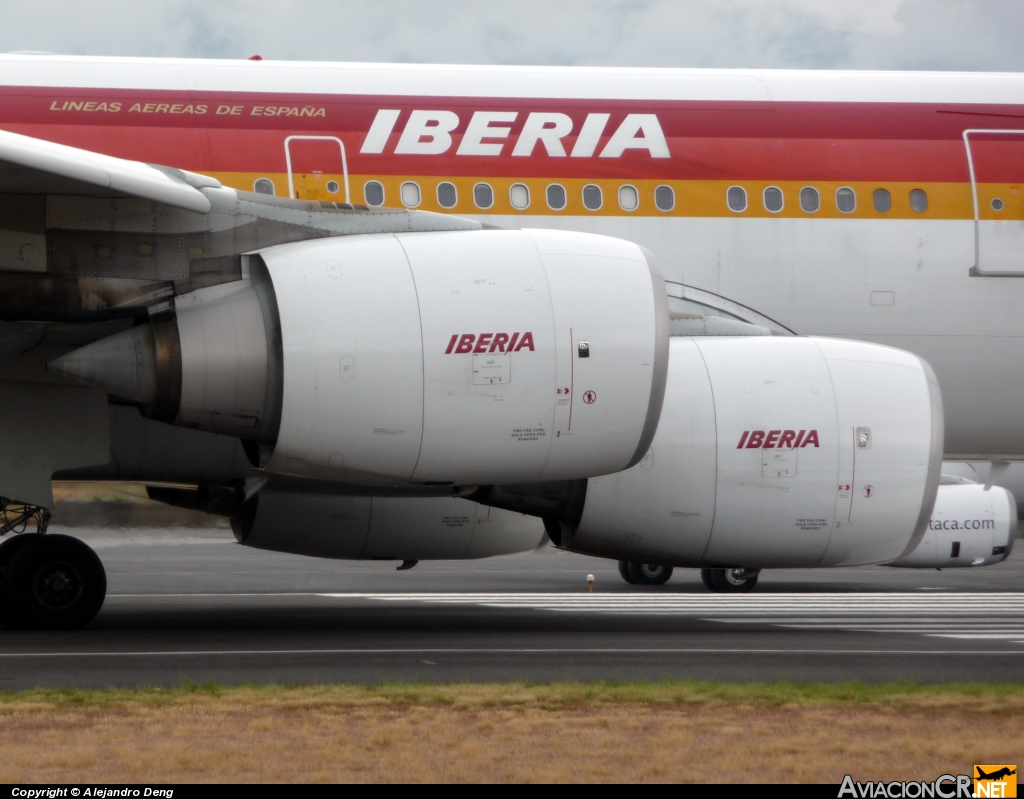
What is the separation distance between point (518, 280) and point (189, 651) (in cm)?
368

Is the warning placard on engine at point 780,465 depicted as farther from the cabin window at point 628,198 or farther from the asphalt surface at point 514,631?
the cabin window at point 628,198

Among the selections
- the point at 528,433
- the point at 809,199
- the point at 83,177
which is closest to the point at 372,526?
the point at 528,433

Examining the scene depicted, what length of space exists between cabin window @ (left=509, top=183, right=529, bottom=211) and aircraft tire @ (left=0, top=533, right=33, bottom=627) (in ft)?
16.4

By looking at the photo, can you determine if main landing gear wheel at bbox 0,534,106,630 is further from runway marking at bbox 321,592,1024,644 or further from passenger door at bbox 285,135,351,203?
runway marking at bbox 321,592,1024,644

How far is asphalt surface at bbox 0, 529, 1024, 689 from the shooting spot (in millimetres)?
8781

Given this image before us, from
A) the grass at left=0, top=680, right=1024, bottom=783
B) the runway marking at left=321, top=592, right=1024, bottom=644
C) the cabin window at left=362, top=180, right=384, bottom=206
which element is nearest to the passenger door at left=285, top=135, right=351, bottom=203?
the cabin window at left=362, top=180, right=384, bottom=206

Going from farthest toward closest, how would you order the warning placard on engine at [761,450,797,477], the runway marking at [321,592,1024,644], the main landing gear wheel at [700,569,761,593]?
the main landing gear wheel at [700,569,761,593] → the runway marking at [321,592,1024,644] → the warning placard on engine at [761,450,797,477]

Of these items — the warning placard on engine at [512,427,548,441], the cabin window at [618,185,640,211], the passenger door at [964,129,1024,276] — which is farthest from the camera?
the passenger door at [964,129,1024,276]

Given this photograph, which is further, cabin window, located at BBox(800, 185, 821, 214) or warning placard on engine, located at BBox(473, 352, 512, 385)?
cabin window, located at BBox(800, 185, 821, 214)

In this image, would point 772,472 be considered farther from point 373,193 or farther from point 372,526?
point 373,193

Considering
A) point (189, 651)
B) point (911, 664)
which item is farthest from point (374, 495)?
point (911, 664)

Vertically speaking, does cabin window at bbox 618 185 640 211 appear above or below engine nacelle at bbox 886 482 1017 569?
above

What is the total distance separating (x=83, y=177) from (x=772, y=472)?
576 cm

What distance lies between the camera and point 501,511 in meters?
12.9
